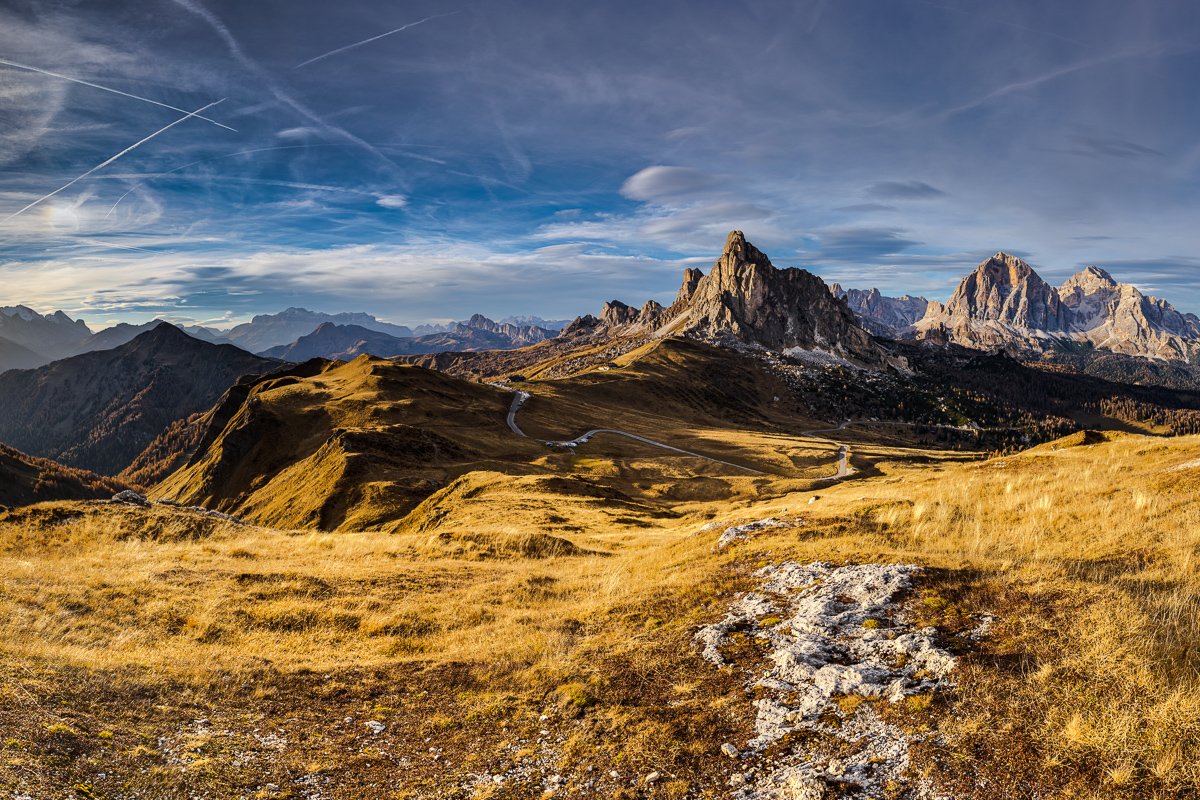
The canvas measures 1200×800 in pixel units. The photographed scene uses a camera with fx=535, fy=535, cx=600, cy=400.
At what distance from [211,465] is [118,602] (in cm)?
10518

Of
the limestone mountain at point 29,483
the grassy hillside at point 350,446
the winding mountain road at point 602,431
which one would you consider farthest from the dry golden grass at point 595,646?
the limestone mountain at point 29,483

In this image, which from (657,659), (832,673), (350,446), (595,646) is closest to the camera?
(832,673)

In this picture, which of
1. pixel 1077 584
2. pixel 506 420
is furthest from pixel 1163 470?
pixel 506 420

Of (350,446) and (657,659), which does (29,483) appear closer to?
(350,446)

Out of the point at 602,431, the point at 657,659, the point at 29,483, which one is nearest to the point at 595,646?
the point at 657,659

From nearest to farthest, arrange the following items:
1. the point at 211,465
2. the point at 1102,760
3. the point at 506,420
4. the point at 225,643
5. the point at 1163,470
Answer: the point at 1102,760 < the point at 225,643 < the point at 1163,470 < the point at 211,465 < the point at 506,420

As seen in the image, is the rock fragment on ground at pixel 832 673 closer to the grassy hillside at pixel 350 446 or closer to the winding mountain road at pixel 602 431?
the grassy hillside at pixel 350 446

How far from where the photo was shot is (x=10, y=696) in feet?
34.8

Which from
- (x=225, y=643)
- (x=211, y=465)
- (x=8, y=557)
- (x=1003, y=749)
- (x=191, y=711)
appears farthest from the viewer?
(x=211, y=465)

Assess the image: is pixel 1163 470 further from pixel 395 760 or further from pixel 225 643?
pixel 225 643

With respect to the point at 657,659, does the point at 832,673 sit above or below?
above

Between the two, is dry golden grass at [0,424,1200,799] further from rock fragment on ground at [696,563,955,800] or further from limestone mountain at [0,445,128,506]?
limestone mountain at [0,445,128,506]

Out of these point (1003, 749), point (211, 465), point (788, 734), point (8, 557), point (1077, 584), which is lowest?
point (211, 465)

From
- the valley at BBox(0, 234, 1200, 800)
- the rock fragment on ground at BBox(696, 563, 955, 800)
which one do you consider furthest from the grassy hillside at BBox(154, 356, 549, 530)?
the rock fragment on ground at BBox(696, 563, 955, 800)
